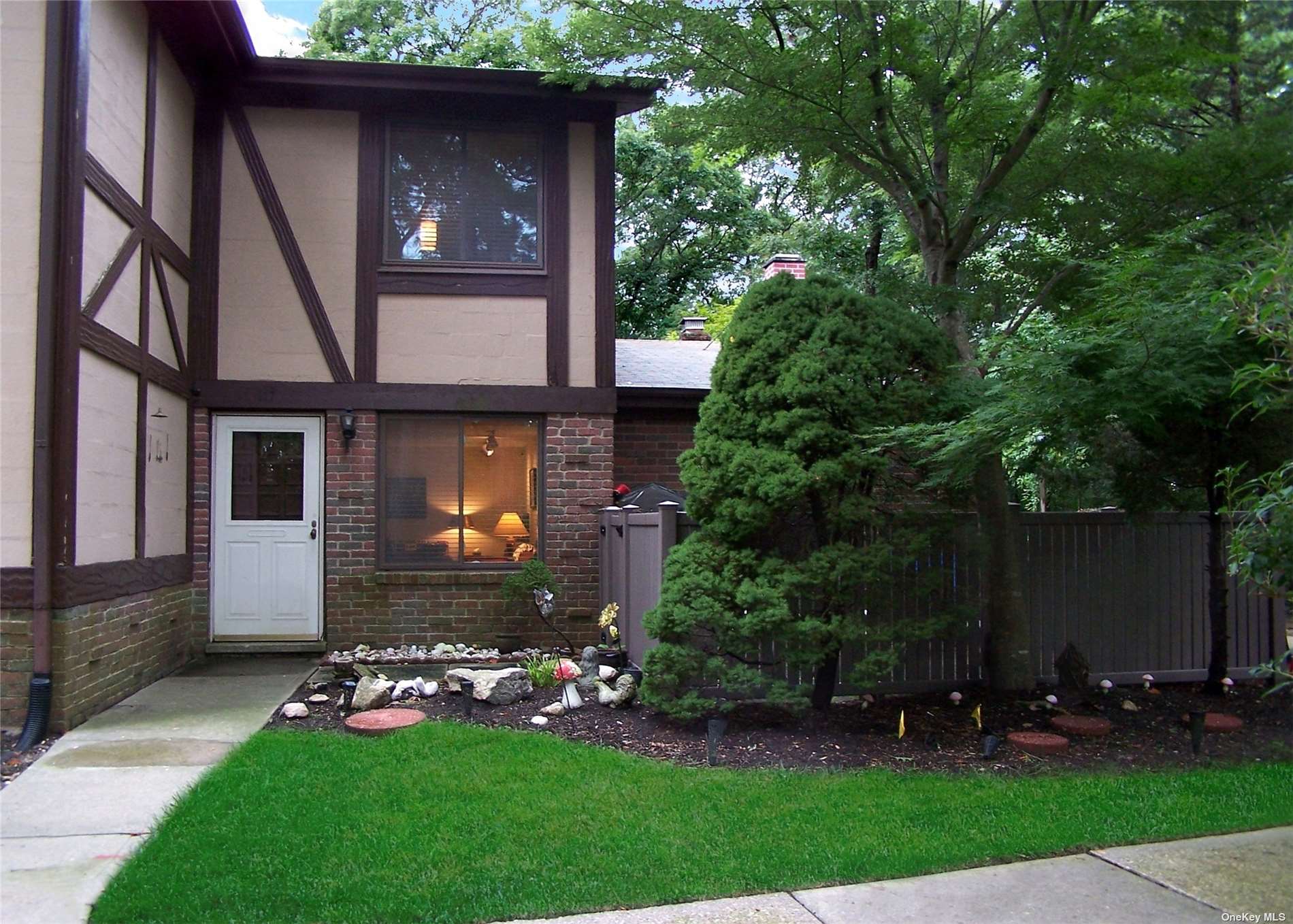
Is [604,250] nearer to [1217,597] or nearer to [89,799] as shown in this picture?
[1217,597]

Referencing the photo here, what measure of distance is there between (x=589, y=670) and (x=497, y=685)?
0.90 m

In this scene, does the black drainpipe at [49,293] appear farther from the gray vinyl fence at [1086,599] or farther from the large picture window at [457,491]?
the gray vinyl fence at [1086,599]

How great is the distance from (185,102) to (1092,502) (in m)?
9.41

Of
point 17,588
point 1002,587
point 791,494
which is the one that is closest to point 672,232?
point 1002,587

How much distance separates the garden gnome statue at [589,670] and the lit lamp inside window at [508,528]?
6.68 ft

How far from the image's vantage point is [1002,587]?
709 centimetres

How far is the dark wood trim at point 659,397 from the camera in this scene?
10.1m

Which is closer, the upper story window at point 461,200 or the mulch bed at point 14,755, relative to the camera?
the mulch bed at point 14,755

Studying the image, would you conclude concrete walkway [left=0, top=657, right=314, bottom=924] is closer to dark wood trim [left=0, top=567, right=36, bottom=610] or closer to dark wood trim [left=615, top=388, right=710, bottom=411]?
dark wood trim [left=0, top=567, right=36, bottom=610]

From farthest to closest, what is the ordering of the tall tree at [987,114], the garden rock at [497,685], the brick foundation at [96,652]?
1. the garden rock at [497,685]
2. the tall tree at [987,114]
3. the brick foundation at [96,652]

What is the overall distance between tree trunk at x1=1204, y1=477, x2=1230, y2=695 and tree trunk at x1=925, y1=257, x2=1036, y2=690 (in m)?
1.40

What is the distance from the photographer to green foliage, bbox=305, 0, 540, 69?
21.7 metres

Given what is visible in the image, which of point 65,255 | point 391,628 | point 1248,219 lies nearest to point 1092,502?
point 1248,219

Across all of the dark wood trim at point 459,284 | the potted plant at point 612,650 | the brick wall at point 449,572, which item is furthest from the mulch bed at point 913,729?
the dark wood trim at point 459,284
